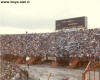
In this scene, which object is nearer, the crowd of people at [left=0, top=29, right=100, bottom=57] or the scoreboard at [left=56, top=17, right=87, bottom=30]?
the crowd of people at [left=0, top=29, right=100, bottom=57]

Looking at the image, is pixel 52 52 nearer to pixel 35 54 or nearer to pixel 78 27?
pixel 35 54

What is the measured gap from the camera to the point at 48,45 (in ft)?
98.9

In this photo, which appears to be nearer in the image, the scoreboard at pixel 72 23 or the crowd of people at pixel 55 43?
the crowd of people at pixel 55 43

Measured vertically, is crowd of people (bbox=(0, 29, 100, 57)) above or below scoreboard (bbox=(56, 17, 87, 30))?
below

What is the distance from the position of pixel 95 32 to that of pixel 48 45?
7108 millimetres

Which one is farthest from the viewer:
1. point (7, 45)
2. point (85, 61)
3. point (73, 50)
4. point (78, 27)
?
point (7, 45)

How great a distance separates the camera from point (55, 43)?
1179 inches

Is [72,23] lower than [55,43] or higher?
higher

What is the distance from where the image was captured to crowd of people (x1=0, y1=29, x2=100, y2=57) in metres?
25.2

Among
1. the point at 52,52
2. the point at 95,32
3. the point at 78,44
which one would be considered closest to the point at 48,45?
the point at 52,52

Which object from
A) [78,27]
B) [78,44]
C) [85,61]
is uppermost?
[78,27]

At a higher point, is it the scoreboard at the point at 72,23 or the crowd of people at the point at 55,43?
the scoreboard at the point at 72,23

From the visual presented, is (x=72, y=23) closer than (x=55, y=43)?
No

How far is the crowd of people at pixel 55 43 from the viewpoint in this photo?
82.8 ft
